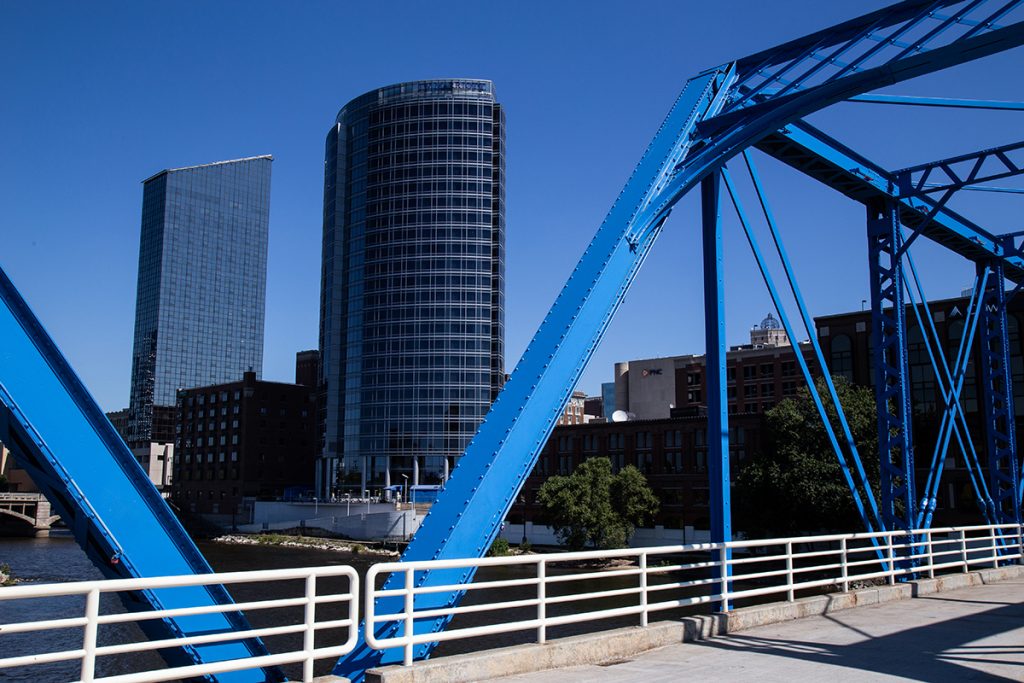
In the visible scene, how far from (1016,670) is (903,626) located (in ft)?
12.4

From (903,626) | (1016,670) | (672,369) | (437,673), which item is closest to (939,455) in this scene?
(903,626)

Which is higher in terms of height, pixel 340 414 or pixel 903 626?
pixel 340 414

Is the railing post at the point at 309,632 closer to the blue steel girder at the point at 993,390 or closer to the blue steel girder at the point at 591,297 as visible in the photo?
the blue steel girder at the point at 591,297

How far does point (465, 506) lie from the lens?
10.1 metres

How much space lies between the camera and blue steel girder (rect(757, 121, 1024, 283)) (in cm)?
1836

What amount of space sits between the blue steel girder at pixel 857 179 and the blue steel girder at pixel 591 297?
2401 mm

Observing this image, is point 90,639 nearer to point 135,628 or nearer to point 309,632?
point 309,632

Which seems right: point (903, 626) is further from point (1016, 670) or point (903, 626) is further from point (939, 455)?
point (939, 455)

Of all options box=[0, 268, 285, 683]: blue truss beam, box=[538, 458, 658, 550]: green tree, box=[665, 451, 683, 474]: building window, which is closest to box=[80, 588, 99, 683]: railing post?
box=[0, 268, 285, 683]: blue truss beam

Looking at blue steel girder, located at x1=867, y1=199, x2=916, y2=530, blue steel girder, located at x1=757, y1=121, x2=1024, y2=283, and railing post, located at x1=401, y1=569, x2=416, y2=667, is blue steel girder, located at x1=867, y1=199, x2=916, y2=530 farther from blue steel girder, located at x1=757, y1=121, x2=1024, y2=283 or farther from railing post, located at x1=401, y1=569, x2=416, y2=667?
railing post, located at x1=401, y1=569, x2=416, y2=667

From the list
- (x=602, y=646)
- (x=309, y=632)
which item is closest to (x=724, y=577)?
(x=602, y=646)

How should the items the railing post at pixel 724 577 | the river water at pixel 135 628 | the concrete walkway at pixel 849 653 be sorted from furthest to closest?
the river water at pixel 135 628, the railing post at pixel 724 577, the concrete walkway at pixel 849 653

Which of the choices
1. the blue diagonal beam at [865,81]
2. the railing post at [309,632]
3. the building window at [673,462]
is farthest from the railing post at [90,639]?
the building window at [673,462]

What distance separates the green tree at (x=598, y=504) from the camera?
64625mm
